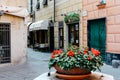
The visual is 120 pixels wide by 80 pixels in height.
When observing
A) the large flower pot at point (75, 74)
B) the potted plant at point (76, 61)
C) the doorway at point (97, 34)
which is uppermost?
the doorway at point (97, 34)

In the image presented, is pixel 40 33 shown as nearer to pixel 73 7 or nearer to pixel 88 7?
pixel 73 7

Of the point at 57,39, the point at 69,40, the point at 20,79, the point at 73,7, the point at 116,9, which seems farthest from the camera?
the point at 57,39

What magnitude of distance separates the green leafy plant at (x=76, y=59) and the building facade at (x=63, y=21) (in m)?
10.9

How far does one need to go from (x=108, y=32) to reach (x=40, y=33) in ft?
40.9

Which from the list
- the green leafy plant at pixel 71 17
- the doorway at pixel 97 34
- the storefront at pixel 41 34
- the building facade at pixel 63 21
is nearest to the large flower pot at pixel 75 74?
the doorway at pixel 97 34

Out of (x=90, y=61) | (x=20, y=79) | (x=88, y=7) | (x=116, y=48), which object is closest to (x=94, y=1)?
(x=88, y=7)

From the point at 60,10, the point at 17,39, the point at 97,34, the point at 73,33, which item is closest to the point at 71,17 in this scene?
the point at 73,33

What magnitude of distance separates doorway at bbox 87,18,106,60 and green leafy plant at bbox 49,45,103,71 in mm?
8719

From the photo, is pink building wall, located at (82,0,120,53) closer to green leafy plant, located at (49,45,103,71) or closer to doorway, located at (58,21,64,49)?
doorway, located at (58,21,64,49)

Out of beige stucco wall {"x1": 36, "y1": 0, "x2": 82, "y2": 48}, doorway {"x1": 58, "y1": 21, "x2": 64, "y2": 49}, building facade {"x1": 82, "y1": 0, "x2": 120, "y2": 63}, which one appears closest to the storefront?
beige stucco wall {"x1": 36, "y1": 0, "x2": 82, "y2": 48}

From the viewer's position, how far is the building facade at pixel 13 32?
11.4 meters

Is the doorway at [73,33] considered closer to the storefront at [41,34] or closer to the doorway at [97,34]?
the doorway at [97,34]

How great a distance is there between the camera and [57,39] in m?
18.7

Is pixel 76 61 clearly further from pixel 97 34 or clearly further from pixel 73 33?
pixel 73 33
